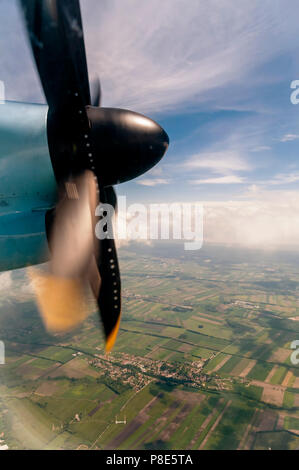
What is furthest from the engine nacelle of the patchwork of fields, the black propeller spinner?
the patchwork of fields

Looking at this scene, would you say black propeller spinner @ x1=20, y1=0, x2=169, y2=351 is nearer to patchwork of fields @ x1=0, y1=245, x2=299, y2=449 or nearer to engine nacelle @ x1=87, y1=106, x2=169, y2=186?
engine nacelle @ x1=87, y1=106, x2=169, y2=186

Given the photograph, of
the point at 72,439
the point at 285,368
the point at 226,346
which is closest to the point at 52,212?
the point at 72,439

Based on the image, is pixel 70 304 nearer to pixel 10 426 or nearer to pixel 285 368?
pixel 10 426

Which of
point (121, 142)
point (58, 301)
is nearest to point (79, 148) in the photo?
point (121, 142)

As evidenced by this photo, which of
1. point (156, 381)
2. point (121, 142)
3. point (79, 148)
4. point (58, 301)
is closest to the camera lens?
point (79, 148)

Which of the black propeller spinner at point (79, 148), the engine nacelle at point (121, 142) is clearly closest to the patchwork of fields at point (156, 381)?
the black propeller spinner at point (79, 148)

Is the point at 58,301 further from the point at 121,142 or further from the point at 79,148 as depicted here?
the point at 121,142
